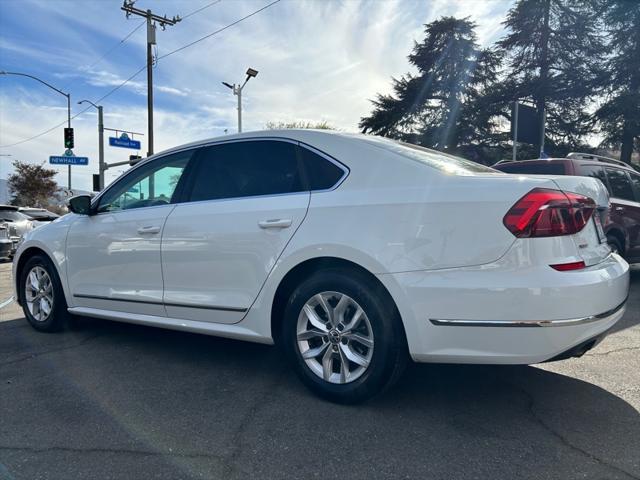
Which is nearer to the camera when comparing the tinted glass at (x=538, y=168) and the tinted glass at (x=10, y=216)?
the tinted glass at (x=538, y=168)

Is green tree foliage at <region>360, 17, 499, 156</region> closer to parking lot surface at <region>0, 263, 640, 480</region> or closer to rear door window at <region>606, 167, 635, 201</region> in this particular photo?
rear door window at <region>606, 167, 635, 201</region>

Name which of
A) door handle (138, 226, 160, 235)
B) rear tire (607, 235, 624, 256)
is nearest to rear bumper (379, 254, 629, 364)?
door handle (138, 226, 160, 235)

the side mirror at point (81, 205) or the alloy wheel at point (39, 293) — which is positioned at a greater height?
the side mirror at point (81, 205)

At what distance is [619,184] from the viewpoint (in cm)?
726

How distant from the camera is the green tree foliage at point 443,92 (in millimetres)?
31578

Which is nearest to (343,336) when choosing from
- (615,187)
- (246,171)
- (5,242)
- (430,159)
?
(430,159)

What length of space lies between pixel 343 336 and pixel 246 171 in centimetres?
136

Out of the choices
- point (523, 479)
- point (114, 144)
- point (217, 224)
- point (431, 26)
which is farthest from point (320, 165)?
point (431, 26)

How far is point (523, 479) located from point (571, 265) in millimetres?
1049

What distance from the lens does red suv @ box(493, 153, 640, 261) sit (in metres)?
6.62

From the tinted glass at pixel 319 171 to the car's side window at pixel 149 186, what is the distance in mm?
1109

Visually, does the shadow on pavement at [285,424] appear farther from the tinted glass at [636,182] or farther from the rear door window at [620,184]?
the tinted glass at [636,182]

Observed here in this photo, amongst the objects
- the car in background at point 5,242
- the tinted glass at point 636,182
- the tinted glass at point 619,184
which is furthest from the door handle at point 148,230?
the car in background at point 5,242

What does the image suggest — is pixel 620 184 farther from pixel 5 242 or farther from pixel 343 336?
pixel 5 242
